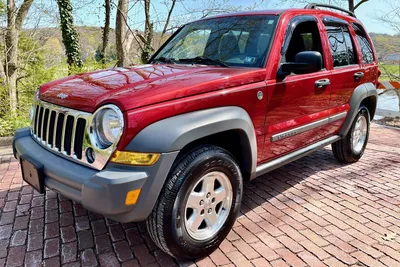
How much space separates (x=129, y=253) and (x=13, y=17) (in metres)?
9.65

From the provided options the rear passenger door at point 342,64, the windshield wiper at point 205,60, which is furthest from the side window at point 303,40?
the windshield wiper at point 205,60

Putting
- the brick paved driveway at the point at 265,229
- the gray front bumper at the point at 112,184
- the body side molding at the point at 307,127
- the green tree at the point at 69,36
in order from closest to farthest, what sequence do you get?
the gray front bumper at the point at 112,184
the brick paved driveway at the point at 265,229
the body side molding at the point at 307,127
the green tree at the point at 69,36

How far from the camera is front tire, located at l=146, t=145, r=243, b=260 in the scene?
83.3 inches

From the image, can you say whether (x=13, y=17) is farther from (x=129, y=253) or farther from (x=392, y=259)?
(x=392, y=259)

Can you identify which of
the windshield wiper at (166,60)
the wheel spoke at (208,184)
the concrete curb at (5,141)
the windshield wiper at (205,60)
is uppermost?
the windshield wiper at (205,60)

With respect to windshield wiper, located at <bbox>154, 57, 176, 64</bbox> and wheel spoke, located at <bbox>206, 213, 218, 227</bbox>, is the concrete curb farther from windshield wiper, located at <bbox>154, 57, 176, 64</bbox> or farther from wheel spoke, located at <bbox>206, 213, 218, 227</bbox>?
wheel spoke, located at <bbox>206, 213, 218, 227</bbox>

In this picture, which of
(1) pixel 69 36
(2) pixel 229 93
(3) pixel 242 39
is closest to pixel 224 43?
(3) pixel 242 39

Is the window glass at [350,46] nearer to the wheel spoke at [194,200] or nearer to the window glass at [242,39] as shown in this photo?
the window glass at [242,39]

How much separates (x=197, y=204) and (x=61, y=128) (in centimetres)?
116

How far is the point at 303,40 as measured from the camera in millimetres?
3369

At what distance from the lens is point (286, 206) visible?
3260 millimetres

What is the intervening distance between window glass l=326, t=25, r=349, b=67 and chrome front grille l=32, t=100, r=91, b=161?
9.52 feet

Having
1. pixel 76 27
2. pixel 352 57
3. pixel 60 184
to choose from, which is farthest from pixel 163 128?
pixel 76 27

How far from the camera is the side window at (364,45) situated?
4.33m
